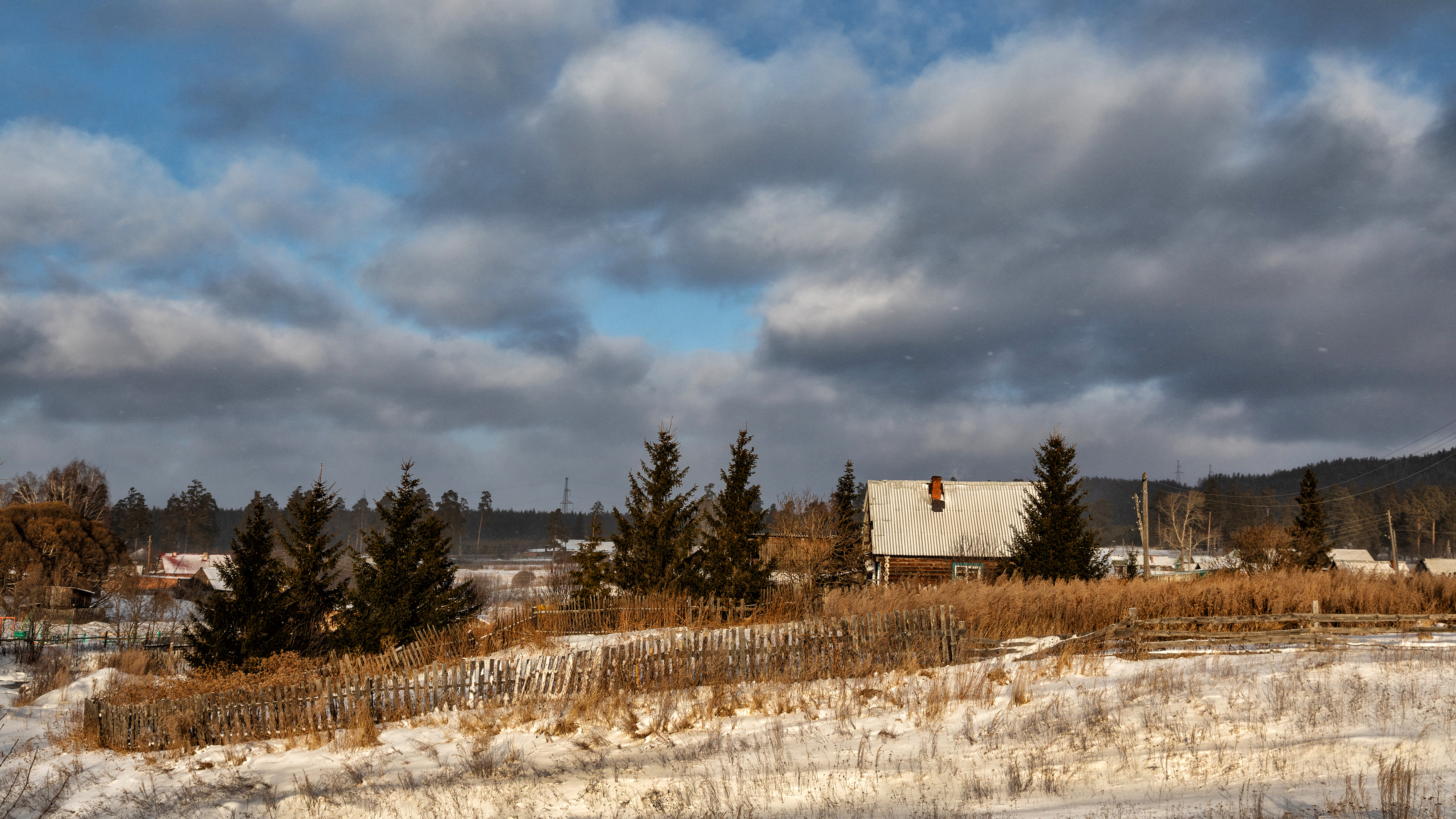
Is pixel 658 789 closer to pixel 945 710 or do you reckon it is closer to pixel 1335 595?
pixel 945 710

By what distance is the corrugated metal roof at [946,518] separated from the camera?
48344 millimetres

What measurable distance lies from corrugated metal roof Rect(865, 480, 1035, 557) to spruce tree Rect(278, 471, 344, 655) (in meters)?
30.9

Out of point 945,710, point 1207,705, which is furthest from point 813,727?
point 1207,705

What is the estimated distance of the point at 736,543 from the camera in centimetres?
3108

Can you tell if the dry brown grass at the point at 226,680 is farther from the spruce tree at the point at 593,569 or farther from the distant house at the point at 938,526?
the distant house at the point at 938,526

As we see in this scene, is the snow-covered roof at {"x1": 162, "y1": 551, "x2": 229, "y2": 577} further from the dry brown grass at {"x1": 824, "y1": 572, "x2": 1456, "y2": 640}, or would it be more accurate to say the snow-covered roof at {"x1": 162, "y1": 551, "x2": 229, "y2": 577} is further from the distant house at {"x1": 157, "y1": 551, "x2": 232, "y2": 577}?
the dry brown grass at {"x1": 824, "y1": 572, "x2": 1456, "y2": 640}

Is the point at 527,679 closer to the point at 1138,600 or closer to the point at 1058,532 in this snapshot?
the point at 1138,600

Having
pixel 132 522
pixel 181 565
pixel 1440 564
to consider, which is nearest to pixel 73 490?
pixel 181 565

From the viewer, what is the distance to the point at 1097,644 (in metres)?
17.2

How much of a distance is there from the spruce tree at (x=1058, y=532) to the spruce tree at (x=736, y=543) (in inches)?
406

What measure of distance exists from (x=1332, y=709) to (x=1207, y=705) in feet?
4.73

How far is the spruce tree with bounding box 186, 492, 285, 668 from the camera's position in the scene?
22828 millimetres

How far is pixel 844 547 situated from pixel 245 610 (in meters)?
29.6

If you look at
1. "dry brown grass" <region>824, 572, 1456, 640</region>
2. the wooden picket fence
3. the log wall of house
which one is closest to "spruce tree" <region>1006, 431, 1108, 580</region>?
"dry brown grass" <region>824, 572, 1456, 640</region>
